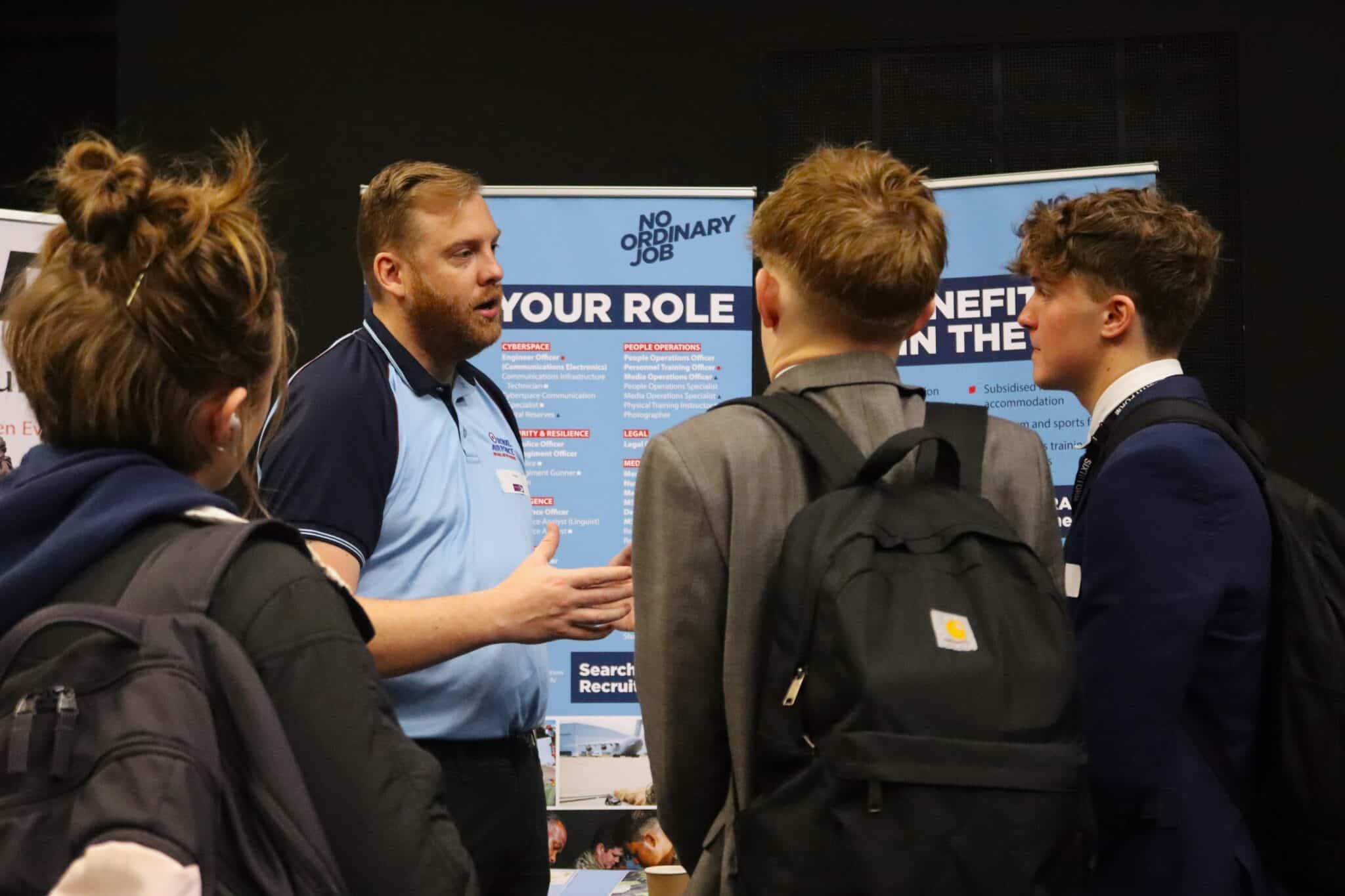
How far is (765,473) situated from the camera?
1462 mm

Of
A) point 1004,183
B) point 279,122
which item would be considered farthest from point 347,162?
point 1004,183

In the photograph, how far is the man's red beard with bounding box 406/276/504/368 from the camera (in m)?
2.36

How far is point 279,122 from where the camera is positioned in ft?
15.2

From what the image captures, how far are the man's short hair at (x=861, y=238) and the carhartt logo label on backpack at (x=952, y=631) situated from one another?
0.40 meters

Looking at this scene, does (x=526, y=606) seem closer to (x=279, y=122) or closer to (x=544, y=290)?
(x=544, y=290)

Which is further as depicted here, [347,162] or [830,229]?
[347,162]

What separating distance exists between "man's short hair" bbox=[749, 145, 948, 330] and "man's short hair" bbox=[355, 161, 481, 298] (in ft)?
3.49

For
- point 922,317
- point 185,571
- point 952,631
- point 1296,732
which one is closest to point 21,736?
point 185,571

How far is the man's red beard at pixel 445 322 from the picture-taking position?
7.73 feet

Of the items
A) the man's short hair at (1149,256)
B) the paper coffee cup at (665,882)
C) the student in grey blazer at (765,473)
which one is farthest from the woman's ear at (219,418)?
the paper coffee cup at (665,882)

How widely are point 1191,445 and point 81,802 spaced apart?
1457 mm

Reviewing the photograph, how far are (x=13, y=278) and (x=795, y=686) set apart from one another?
2692 millimetres

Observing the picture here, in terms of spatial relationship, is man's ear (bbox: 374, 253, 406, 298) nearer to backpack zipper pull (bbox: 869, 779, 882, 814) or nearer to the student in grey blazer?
the student in grey blazer

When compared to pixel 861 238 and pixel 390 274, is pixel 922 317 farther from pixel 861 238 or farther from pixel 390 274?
pixel 390 274
